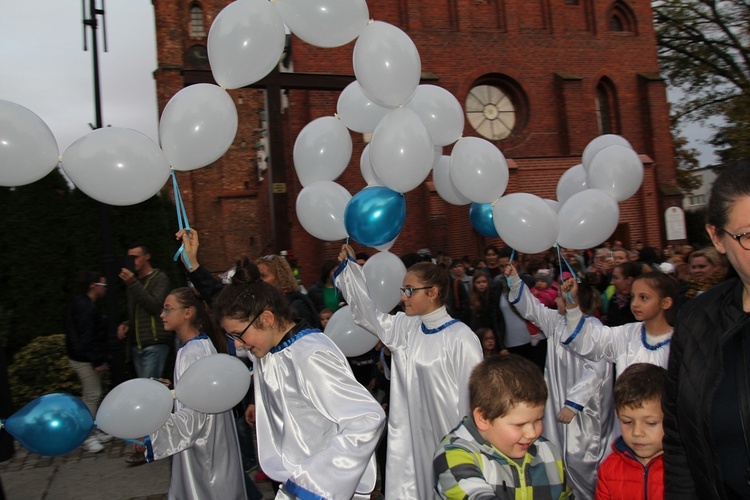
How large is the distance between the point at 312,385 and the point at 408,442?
1.73m

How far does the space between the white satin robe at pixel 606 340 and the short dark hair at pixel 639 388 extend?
1638 millimetres

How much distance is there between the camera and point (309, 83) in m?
12.7

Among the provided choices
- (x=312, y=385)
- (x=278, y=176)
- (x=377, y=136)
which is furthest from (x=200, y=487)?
(x=278, y=176)

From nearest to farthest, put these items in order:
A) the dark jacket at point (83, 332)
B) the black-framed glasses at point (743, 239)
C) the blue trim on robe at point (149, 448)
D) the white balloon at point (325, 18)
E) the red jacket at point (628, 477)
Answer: the black-framed glasses at point (743, 239)
the red jacket at point (628, 477)
the blue trim on robe at point (149, 448)
the white balloon at point (325, 18)
the dark jacket at point (83, 332)

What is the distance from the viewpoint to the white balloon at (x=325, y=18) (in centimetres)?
416

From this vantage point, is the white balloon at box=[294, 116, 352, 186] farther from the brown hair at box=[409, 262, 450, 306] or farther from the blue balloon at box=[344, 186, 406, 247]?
the brown hair at box=[409, 262, 450, 306]

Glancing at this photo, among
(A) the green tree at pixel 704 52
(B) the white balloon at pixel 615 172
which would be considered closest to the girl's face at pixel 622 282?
(B) the white balloon at pixel 615 172

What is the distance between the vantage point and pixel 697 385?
6.63 ft

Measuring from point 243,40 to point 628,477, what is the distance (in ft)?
10.5

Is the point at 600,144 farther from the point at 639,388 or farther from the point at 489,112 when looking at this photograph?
the point at 489,112

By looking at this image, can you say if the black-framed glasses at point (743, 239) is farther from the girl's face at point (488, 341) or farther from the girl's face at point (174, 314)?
the girl's face at point (488, 341)

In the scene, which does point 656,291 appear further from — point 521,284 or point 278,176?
point 278,176

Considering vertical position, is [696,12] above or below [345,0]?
above

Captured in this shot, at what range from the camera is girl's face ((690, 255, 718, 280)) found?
595cm
